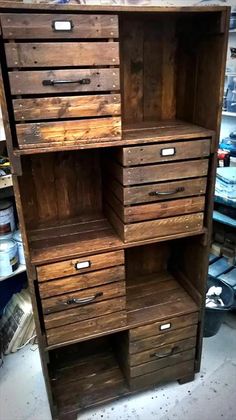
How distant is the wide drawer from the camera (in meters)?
1.26

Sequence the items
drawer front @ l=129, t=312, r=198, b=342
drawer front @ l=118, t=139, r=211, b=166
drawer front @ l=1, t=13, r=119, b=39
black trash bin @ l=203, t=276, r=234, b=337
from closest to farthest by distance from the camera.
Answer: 1. drawer front @ l=1, t=13, r=119, b=39
2. drawer front @ l=118, t=139, r=211, b=166
3. drawer front @ l=129, t=312, r=198, b=342
4. black trash bin @ l=203, t=276, r=234, b=337

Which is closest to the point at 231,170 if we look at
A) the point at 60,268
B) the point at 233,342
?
the point at 233,342

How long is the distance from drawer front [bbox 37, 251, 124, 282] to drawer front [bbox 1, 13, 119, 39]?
793mm

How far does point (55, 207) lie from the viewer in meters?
1.53

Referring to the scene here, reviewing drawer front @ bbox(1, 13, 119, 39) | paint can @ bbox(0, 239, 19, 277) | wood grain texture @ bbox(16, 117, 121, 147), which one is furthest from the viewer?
paint can @ bbox(0, 239, 19, 277)

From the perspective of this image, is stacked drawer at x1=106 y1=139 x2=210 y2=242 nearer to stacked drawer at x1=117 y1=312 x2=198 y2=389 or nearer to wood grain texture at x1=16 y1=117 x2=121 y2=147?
wood grain texture at x1=16 y1=117 x2=121 y2=147

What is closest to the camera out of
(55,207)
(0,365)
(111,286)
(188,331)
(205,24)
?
(205,24)

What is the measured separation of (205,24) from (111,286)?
1108 mm

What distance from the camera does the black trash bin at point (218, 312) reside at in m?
1.89

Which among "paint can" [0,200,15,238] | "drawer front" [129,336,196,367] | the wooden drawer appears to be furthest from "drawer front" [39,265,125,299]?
"paint can" [0,200,15,238]

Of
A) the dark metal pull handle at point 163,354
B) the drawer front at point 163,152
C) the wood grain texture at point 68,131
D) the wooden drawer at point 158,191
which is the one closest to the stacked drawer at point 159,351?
the dark metal pull handle at point 163,354

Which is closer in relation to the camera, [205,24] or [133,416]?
[205,24]

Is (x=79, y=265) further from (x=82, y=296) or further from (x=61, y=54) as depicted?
(x=61, y=54)

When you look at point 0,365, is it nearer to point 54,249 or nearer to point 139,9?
point 54,249
